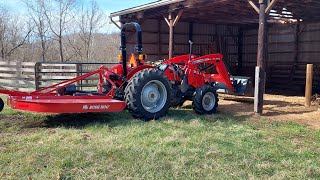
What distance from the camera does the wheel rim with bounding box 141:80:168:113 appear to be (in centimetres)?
708

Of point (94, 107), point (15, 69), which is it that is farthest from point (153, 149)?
point (15, 69)

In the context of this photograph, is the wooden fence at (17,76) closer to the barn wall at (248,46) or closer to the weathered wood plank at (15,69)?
the weathered wood plank at (15,69)

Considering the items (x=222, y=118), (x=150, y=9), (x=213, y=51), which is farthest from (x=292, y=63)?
(x=222, y=118)

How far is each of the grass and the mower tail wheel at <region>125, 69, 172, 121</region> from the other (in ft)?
0.84

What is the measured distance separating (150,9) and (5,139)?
9670 millimetres

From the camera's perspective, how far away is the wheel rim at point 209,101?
8.19 meters

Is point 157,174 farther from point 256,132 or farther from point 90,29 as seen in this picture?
point 90,29

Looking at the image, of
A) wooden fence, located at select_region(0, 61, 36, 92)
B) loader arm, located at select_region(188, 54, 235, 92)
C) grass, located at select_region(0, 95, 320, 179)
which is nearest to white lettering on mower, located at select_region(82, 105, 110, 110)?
grass, located at select_region(0, 95, 320, 179)

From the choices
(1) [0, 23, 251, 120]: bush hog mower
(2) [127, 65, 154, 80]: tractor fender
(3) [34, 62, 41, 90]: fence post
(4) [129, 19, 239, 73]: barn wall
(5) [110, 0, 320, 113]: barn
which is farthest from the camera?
(4) [129, 19, 239, 73]: barn wall

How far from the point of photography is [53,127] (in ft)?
20.5

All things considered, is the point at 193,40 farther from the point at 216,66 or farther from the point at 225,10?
the point at 216,66

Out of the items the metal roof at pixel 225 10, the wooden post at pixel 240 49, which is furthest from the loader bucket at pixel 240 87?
the wooden post at pixel 240 49

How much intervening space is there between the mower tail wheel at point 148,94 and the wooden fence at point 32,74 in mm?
5844

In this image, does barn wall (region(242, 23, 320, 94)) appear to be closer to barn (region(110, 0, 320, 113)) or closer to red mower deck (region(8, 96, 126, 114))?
barn (region(110, 0, 320, 113))
